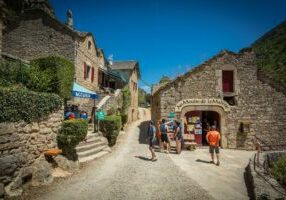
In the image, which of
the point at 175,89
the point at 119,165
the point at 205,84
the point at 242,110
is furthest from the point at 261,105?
the point at 119,165

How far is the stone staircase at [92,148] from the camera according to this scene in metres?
8.96

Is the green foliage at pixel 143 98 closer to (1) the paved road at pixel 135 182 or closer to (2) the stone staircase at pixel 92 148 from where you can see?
(2) the stone staircase at pixel 92 148

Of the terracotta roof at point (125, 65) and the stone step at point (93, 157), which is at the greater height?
the terracotta roof at point (125, 65)

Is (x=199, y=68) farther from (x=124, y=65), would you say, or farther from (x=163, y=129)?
(x=124, y=65)

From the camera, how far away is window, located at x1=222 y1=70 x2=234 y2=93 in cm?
1398

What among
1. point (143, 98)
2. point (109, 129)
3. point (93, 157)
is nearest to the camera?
point (93, 157)

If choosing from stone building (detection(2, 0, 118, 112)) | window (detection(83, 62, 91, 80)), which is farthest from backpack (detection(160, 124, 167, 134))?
window (detection(83, 62, 91, 80))

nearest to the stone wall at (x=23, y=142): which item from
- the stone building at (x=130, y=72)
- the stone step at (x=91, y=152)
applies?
the stone step at (x=91, y=152)

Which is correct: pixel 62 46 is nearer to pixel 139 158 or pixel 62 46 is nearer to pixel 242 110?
pixel 139 158

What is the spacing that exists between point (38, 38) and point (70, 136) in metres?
12.6

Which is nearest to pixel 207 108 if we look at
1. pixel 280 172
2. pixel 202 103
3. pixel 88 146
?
pixel 202 103

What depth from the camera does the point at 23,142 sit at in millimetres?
6500

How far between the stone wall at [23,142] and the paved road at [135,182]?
1166 millimetres

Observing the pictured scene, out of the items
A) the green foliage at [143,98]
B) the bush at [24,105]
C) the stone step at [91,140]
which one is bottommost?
the stone step at [91,140]
